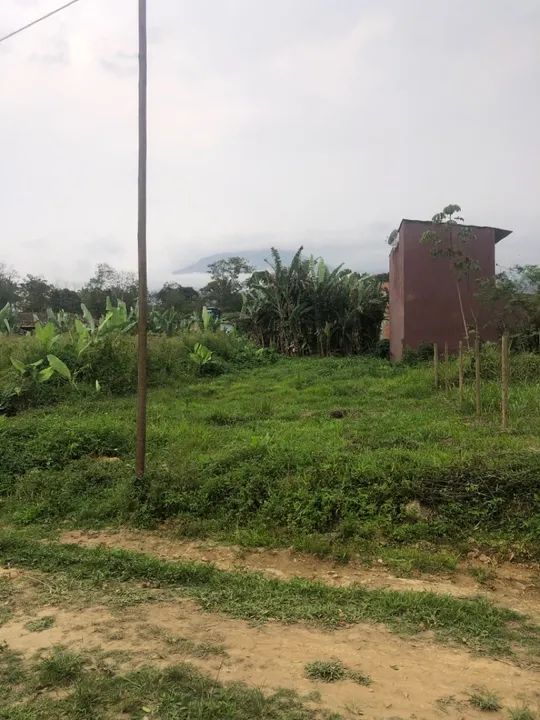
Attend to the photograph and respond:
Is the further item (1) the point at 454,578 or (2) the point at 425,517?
(2) the point at 425,517

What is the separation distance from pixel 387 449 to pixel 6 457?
176 inches

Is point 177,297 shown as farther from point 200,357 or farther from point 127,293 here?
point 200,357

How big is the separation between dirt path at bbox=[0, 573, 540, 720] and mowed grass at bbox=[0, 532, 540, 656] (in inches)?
5.7

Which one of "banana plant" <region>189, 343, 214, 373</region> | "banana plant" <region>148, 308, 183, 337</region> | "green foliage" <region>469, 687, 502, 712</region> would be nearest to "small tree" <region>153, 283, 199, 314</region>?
"banana plant" <region>148, 308, 183, 337</region>

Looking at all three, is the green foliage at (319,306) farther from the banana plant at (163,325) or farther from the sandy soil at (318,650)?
the sandy soil at (318,650)

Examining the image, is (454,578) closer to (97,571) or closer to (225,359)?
(97,571)

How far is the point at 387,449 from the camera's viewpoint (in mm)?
5898

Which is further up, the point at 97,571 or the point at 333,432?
the point at 333,432

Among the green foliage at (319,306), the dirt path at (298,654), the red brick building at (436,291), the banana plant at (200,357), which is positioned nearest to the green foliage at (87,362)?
the banana plant at (200,357)

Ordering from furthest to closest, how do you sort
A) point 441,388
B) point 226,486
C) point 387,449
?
point 441,388 < point 387,449 < point 226,486

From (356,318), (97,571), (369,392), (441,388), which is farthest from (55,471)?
(356,318)

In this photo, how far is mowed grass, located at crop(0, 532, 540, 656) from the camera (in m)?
3.01

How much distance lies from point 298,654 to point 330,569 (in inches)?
57.5

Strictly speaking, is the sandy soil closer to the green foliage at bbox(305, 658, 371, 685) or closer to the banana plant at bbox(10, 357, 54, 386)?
the green foliage at bbox(305, 658, 371, 685)
